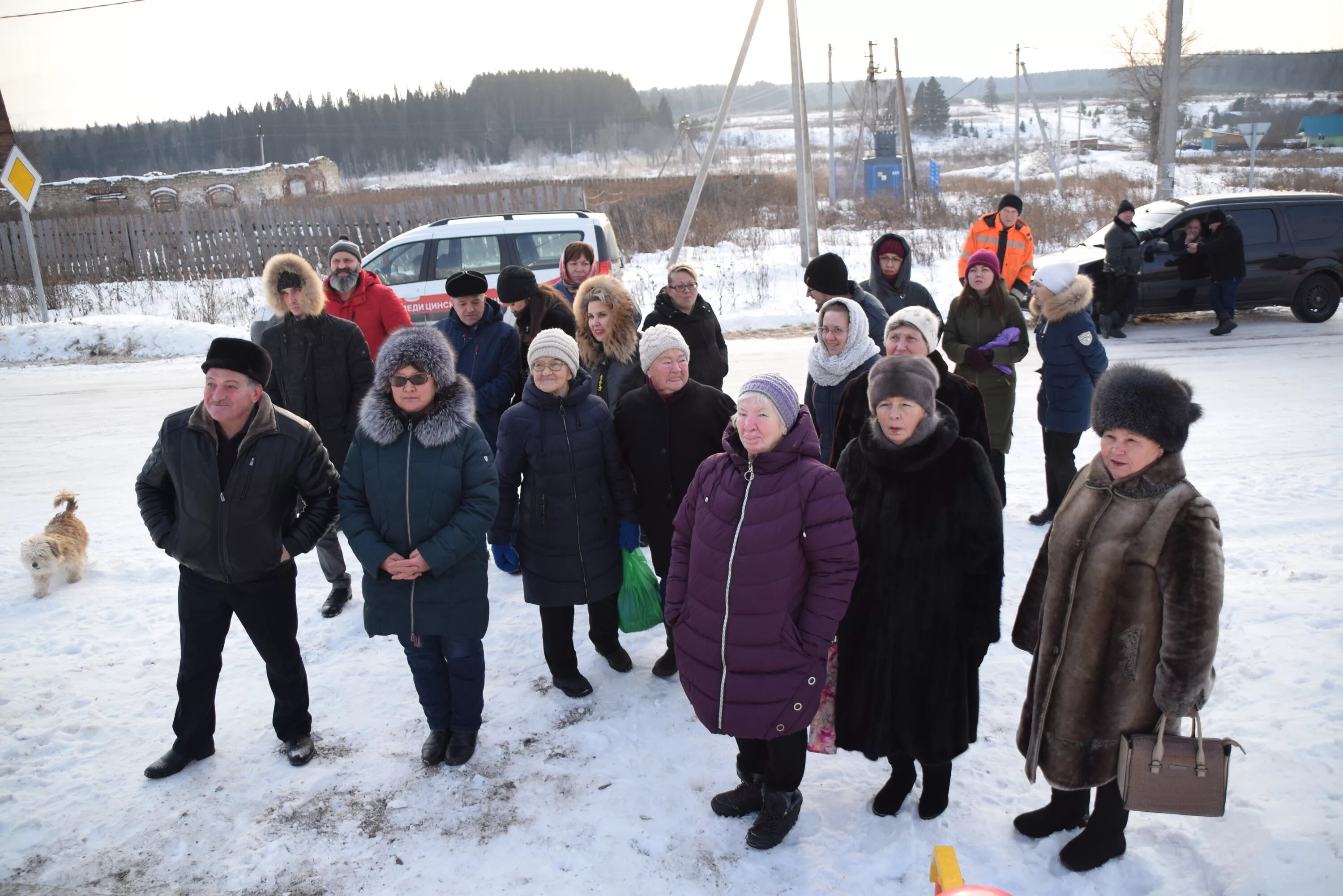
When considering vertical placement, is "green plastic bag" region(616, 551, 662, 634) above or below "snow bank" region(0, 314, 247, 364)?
below

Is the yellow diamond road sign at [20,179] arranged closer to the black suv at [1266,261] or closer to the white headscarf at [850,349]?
the white headscarf at [850,349]

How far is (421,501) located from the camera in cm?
350

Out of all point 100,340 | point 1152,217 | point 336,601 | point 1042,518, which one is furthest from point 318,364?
point 1152,217

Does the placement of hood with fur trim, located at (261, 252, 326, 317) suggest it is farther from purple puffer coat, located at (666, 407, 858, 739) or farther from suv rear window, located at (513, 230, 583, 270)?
suv rear window, located at (513, 230, 583, 270)

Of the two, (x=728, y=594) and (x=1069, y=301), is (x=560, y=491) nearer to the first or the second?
(x=728, y=594)

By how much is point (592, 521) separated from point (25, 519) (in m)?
5.52

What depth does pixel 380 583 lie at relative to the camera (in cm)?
359

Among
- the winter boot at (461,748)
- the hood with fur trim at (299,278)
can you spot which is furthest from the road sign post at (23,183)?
the winter boot at (461,748)

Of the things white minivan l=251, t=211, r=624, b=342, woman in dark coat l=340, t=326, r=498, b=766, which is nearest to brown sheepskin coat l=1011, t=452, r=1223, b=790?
woman in dark coat l=340, t=326, r=498, b=766

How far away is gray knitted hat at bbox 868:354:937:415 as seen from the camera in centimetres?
291

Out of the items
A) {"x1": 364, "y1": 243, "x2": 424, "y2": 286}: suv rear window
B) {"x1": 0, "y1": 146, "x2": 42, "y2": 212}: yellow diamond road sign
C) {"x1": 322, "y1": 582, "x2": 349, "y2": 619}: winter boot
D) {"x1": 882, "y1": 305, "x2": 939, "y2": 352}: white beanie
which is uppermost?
{"x1": 0, "y1": 146, "x2": 42, "y2": 212}: yellow diamond road sign

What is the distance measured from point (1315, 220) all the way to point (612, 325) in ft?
39.1

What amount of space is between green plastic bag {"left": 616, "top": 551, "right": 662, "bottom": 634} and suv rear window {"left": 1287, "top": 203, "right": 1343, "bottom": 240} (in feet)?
39.6

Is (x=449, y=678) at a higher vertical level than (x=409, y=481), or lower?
lower
